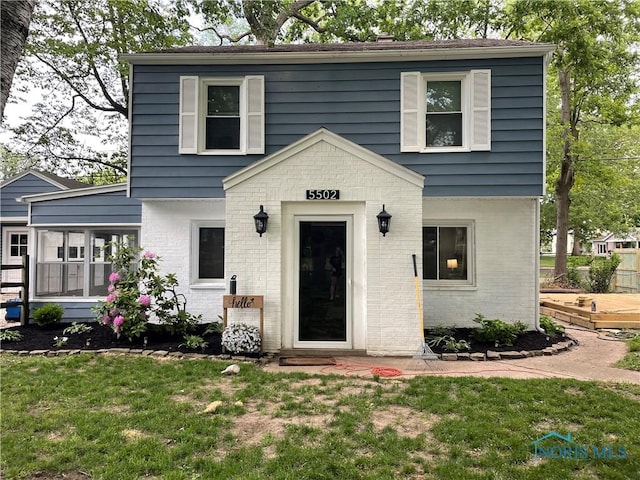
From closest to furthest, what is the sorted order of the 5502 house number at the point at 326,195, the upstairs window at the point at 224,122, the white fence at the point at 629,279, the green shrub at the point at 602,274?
the 5502 house number at the point at 326,195 → the upstairs window at the point at 224,122 → the white fence at the point at 629,279 → the green shrub at the point at 602,274

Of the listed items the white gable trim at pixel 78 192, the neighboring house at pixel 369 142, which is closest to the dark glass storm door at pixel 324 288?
the neighboring house at pixel 369 142

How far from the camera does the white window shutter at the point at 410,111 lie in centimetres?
715

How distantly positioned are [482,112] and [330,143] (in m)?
3.13

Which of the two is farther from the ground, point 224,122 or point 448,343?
point 224,122

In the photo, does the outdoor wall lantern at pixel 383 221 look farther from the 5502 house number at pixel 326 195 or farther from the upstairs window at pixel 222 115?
the upstairs window at pixel 222 115

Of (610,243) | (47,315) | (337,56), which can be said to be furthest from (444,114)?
(610,243)

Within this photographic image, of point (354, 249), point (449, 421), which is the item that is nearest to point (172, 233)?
point (354, 249)

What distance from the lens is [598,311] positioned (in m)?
8.33

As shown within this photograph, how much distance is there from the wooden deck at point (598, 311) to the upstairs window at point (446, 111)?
4.59 metres

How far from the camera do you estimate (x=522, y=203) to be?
7.36 meters

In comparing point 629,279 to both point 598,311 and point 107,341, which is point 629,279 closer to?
point 598,311

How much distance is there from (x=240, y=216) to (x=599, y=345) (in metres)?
6.65

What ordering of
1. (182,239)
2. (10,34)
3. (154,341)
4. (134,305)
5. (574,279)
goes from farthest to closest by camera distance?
(574,279) → (182,239) → (154,341) → (134,305) → (10,34)

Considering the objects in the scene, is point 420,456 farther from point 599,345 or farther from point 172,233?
point 172,233
